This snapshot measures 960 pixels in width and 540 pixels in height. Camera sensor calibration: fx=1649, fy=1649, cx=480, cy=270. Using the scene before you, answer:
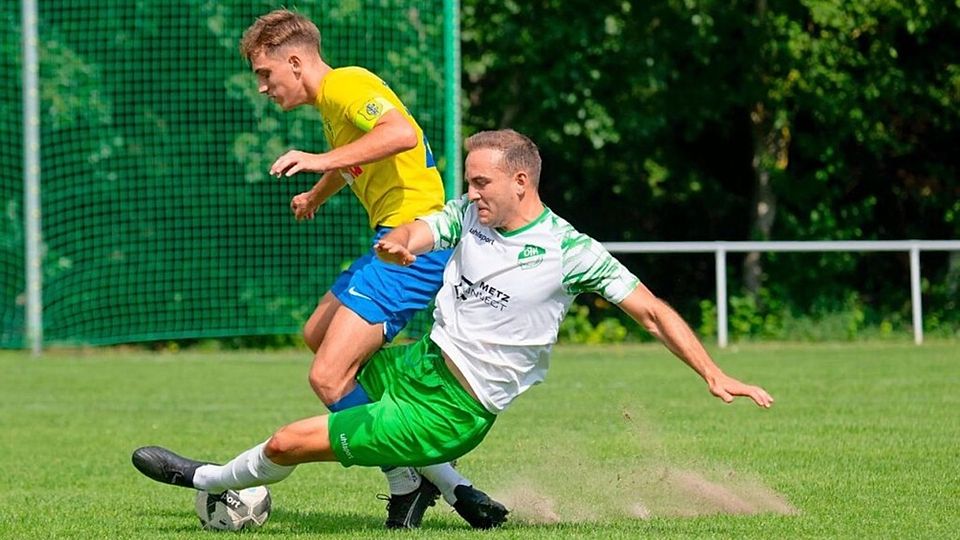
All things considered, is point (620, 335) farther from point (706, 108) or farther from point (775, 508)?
point (775, 508)

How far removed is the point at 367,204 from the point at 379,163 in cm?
24

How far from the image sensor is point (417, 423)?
5.97 metres

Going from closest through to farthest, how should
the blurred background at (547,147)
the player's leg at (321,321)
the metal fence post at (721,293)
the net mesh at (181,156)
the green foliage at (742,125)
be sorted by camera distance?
the player's leg at (321,321) < the metal fence post at (721,293) < the net mesh at (181,156) < the blurred background at (547,147) < the green foliage at (742,125)

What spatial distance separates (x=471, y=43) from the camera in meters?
21.3

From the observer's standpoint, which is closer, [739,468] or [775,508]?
[775,508]

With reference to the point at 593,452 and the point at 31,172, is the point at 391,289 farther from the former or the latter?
the point at 31,172

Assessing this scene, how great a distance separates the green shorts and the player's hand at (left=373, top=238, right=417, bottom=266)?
52 centimetres

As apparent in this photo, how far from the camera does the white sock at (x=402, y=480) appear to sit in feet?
22.0

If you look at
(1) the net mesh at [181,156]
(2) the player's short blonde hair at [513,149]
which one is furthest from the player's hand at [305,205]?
(1) the net mesh at [181,156]

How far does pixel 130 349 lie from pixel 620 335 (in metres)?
5.98

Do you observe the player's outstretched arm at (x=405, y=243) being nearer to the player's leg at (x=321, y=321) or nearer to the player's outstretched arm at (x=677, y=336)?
the player's outstretched arm at (x=677, y=336)

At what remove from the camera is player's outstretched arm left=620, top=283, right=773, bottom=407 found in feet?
19.1

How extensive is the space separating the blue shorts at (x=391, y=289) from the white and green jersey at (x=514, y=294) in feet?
1.52

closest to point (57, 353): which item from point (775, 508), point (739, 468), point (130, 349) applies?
point (130, 349)
